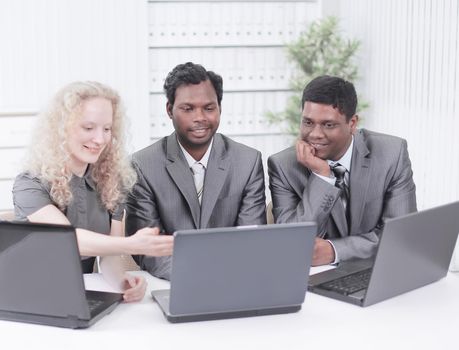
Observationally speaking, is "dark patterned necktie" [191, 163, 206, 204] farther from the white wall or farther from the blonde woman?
the white wall

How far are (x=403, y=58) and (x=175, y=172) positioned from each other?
2496 millimetres

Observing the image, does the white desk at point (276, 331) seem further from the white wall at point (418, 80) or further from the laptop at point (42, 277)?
the white wall at point (418, 80)

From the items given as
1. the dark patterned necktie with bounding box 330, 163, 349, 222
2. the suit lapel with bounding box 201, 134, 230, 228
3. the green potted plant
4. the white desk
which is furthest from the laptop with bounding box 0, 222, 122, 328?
the green potted plant

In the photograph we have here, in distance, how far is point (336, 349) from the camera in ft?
5.36

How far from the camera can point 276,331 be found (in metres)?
1.74

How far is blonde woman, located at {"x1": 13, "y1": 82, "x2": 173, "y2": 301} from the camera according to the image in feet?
7.04

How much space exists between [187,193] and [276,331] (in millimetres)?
863

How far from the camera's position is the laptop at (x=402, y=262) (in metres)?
1.81

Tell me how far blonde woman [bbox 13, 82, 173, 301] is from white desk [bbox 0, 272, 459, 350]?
278mm

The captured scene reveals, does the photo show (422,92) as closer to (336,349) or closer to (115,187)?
(115,187)

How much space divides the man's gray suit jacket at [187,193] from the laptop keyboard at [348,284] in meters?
0.56

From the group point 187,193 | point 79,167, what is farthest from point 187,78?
point 79,167

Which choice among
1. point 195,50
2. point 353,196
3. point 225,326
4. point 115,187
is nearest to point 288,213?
point 353,196

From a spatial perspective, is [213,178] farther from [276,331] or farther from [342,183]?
[276,331]
